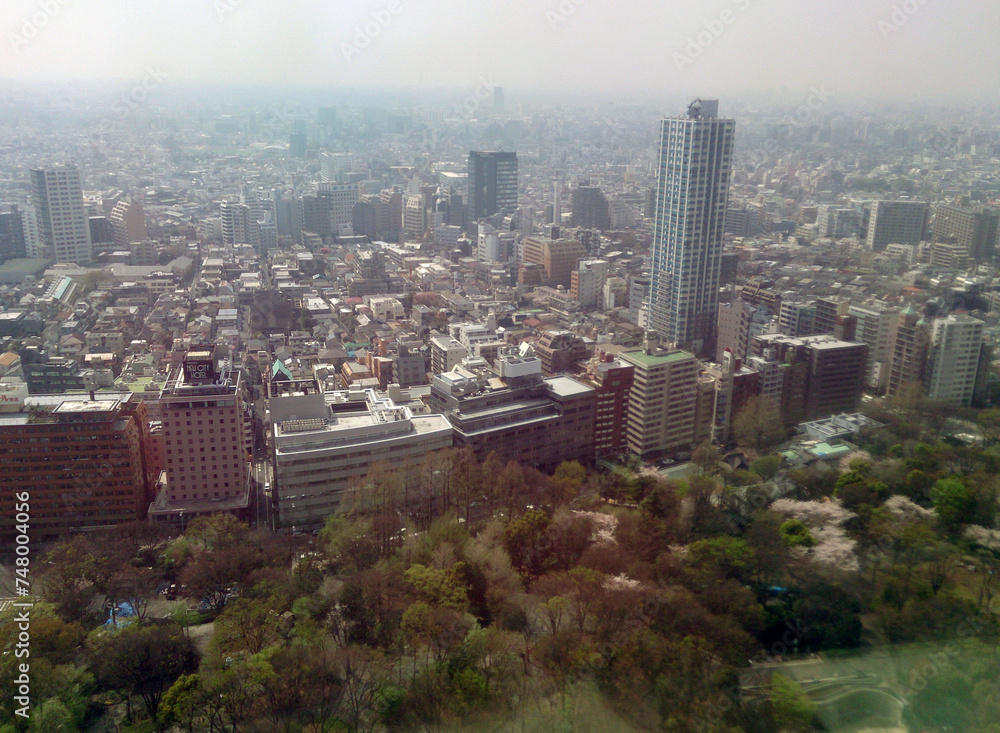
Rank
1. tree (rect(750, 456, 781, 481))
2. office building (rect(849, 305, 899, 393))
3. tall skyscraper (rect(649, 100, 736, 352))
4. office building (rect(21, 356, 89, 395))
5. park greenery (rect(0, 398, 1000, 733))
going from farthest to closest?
tall skyscraper (rect(649, 100, 736, 352))
office building (rect(849, 305, 899, 393))
office building (rect(21, 356, 89, 395))
tree (rect(750, 456, 781, 481))
park greenery (rect(0, 398, 1000, 733))

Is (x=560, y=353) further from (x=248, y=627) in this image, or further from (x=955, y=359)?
(x=248, y=627)

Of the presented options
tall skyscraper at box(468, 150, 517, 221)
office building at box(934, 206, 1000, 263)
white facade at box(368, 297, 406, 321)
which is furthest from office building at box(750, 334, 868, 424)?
tall skyscraper at box(468, 150, 517, 221)

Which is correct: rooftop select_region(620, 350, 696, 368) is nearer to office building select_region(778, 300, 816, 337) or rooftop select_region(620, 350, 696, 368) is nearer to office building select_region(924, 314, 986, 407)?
office building select_region(778, 300, 816, 337)

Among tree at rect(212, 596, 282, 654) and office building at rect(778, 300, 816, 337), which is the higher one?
office building at rect(778, 300, 816, 337)

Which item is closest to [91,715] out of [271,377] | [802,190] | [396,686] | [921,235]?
[396,686]

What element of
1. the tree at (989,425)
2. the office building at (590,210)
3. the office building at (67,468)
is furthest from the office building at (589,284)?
the office building at (67,468)
